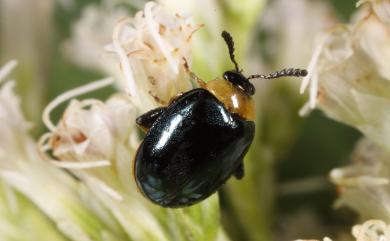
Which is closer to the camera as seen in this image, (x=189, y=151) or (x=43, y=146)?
(x=189, y=151)

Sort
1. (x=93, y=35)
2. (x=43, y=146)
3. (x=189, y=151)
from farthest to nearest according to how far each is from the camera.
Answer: (x=93, y=35), (x=43, y=146), (x=189, y=151)

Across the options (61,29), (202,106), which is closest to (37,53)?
(61,29)

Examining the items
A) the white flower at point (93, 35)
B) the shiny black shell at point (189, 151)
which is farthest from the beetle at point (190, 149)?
the white flower at point (93, 35)

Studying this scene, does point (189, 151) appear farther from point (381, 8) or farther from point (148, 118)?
point (381, 8)

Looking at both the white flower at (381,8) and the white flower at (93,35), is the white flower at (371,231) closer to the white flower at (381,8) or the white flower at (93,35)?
the white flower at (381,8)

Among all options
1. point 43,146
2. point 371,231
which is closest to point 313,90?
point 371,231

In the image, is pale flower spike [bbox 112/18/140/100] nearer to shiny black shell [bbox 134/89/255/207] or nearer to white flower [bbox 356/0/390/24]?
shiny black shell [bbox 134/89/255/207]
